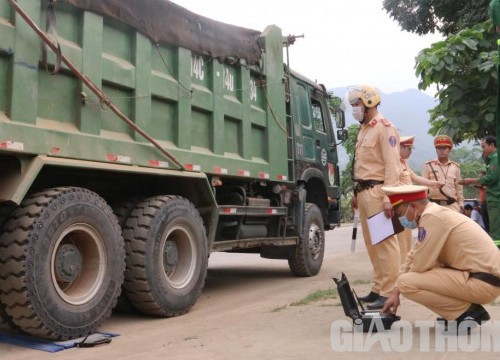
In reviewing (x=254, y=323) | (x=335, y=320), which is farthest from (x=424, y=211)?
(x=254, y=323)

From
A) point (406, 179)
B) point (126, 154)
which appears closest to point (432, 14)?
point (406, 179)

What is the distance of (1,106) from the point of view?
11.6ft

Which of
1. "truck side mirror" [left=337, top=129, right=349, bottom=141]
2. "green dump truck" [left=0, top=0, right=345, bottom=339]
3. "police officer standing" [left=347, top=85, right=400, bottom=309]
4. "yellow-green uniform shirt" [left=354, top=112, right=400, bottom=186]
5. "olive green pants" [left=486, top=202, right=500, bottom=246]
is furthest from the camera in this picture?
"truck side mirror" [left=337, top=129, right=349, bottom=141]

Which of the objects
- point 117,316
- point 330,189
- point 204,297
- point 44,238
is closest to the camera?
point 44,238

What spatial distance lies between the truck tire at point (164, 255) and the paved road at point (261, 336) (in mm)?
173

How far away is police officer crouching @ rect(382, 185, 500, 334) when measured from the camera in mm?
3336

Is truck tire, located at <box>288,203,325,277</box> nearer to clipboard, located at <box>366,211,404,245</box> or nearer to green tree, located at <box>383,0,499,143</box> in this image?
green tree, located at <box>383,0,499,143</box>

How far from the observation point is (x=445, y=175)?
6.24 metres

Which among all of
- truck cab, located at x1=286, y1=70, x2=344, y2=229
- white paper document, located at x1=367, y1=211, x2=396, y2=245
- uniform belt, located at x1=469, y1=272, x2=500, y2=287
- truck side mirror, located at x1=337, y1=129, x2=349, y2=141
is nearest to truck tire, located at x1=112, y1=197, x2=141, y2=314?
white paper document, located at x1=367, y1=211, x2=396, y2=245

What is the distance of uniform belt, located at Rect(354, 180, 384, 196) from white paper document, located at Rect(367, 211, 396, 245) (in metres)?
0.39

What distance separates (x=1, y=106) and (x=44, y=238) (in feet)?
2.87

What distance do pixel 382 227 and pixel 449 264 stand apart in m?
0.81

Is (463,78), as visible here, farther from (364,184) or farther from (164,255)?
(164,255)

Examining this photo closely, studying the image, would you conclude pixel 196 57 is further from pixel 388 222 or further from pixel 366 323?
pixel 366 323
